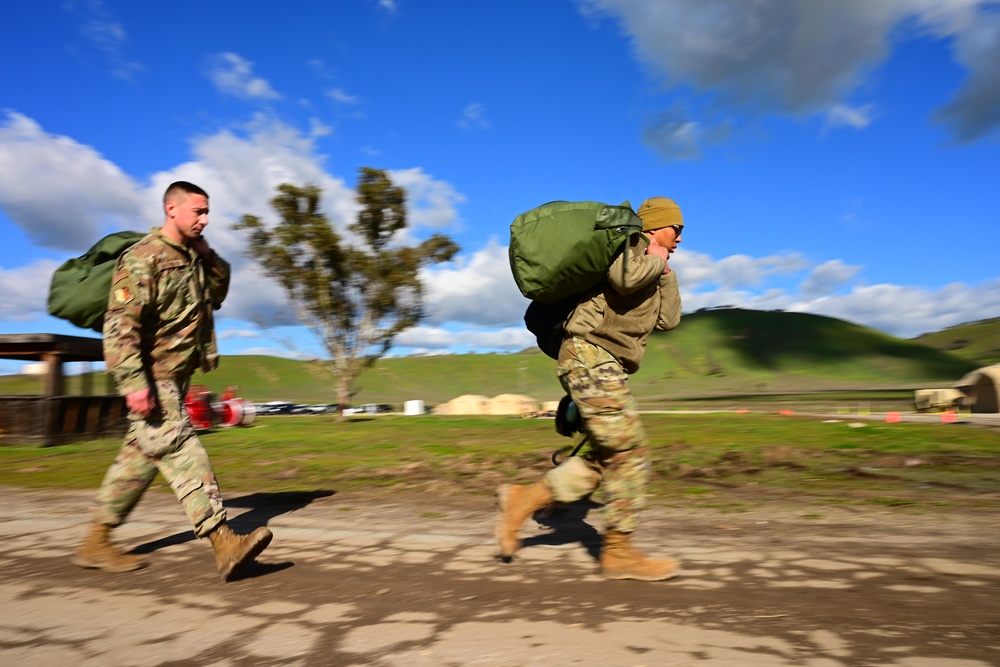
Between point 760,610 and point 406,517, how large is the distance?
9.83ft

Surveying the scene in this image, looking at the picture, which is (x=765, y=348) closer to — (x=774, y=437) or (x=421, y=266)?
(x=421, y=266)

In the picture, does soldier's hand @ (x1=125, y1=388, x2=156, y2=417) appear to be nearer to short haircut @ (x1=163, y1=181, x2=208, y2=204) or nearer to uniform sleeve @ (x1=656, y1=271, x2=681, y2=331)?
short haircut @ (x1=163, y1=181, x2=208, y2=204)

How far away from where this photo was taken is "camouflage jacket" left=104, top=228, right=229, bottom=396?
141 inches

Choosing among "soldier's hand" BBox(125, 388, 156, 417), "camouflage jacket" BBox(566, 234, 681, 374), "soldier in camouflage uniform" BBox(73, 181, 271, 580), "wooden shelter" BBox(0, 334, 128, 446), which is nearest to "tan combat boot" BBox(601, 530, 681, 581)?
"camouflage jacket" BBox(566, 234, 681, 374)

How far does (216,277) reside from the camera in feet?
13.7

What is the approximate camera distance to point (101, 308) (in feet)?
12.7

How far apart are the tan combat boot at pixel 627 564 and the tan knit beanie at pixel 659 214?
1.52 metres

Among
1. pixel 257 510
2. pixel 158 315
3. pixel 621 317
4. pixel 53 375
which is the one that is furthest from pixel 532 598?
pixel 53 375

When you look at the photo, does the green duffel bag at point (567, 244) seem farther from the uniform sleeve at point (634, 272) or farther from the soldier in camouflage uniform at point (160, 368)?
the soldier in camouflage uniform at point (160, 368)

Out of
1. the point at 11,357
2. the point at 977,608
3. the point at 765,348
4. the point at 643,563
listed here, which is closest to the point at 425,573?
the point at 643,563

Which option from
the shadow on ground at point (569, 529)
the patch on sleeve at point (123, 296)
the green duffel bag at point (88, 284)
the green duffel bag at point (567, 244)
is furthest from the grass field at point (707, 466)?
the patch on sleeve at point (123, 296)

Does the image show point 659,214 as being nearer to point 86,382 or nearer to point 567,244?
point 567,244

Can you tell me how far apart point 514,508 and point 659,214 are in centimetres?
166

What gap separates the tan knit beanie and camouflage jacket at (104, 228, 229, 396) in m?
2.44
